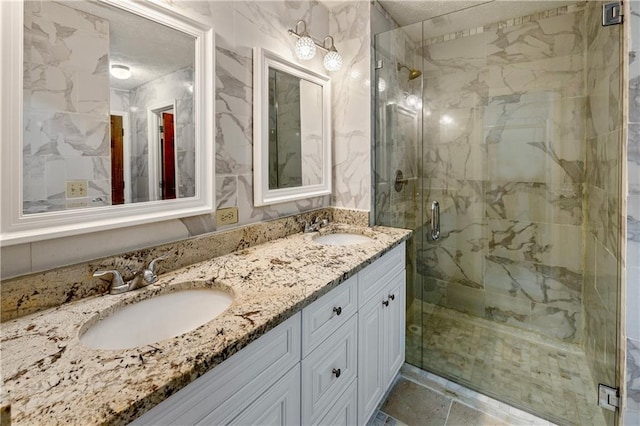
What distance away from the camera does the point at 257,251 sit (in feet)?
4.98

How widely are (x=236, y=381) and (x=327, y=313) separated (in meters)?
0.43

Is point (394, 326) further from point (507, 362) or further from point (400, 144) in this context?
point (400, 144)

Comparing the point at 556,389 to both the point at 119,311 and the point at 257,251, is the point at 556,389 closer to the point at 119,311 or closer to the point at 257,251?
the point at 257,251

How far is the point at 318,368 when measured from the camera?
110 centimetres

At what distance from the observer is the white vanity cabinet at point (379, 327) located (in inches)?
55.3

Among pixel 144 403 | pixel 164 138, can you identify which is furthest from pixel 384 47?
pixel 144 403

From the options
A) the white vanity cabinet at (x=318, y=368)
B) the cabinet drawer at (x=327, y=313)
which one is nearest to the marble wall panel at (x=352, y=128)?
the white vanity cabinet at (x=318, y=368)

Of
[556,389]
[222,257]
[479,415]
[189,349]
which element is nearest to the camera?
[189,349]

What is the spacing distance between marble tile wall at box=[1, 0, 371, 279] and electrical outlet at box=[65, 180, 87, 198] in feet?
0.45

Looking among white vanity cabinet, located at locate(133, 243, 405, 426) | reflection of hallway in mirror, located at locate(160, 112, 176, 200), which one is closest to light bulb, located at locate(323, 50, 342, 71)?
reflection of hallway in mirror, located at locate(160, 112, 176, 200)

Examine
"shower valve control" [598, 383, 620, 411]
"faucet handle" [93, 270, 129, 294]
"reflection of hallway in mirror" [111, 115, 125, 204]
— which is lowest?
"shower valve control" [598, 383, 620, 411]

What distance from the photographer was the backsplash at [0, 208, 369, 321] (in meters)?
0.87

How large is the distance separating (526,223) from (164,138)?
98.1 inches

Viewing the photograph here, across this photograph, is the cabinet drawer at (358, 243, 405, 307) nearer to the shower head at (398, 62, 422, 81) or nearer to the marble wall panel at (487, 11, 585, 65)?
the shower head at (398, 62, 422, 81)
